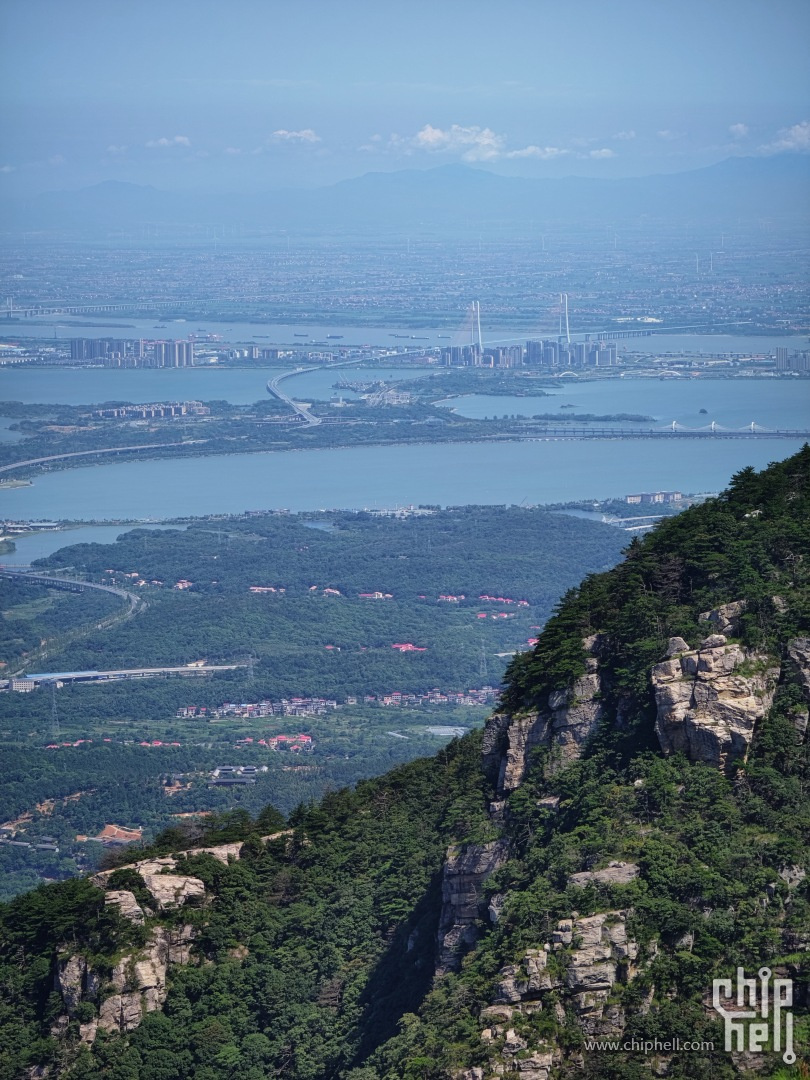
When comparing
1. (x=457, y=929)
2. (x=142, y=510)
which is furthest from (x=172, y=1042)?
(x=142, y=510)

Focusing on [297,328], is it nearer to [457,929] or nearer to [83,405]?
[83,405]

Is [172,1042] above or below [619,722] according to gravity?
below

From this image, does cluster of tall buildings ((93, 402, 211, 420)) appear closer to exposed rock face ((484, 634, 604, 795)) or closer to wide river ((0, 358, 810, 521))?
wide river ((0, 358, 810, 521))

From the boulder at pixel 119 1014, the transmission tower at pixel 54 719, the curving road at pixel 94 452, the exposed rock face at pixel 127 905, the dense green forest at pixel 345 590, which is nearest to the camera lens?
the boulder at pixel 119 1014

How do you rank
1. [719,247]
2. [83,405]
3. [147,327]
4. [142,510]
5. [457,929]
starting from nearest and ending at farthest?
1. [457,929]
2. [142,510]
3. [83,405]
4. [147,327]
5. [719,247]

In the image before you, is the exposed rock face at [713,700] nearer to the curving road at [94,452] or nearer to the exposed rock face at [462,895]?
the exposed rock face at [462,895]

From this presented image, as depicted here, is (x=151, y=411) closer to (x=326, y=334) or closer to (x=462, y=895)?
(x=326, y=334)

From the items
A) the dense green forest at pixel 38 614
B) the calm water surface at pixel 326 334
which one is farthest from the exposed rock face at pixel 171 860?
the calm water surface at pixel 326 334

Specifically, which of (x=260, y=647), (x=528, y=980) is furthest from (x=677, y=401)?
(x=528, y=980)
